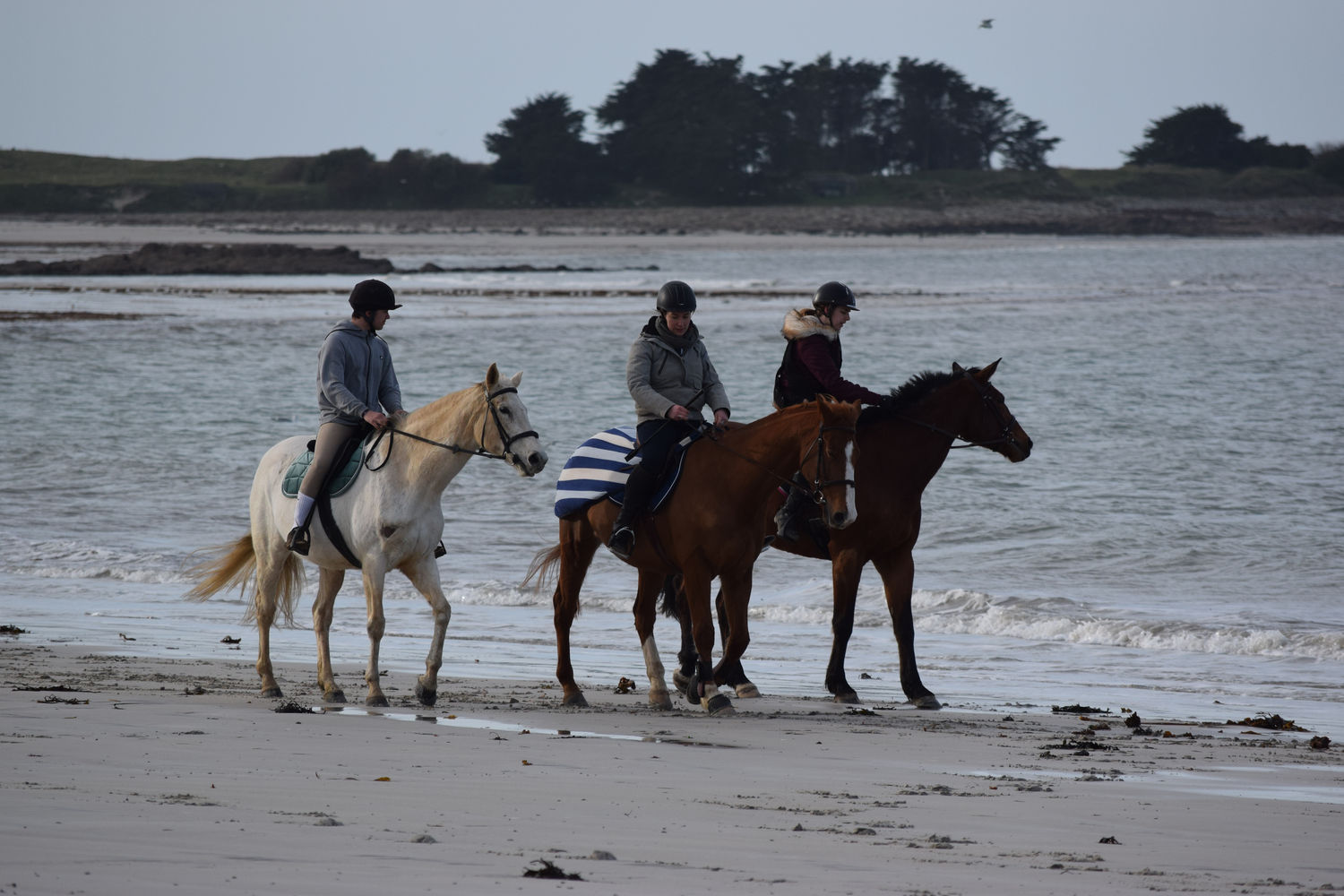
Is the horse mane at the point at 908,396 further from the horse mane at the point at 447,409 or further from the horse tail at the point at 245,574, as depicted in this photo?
the horse tail at the point at 245,574

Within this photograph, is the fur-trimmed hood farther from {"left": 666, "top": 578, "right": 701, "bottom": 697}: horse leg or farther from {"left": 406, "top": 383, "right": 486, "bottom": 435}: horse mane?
{"left": 406, "top": 383, "right": 486, "bottom": 435}: horse mane

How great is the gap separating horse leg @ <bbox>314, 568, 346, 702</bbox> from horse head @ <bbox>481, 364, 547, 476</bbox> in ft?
4.70

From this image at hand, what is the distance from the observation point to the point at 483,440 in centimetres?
833

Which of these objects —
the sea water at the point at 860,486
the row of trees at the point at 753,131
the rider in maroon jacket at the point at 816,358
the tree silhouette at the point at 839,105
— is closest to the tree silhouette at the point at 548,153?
the row of trees at the point at 753,131

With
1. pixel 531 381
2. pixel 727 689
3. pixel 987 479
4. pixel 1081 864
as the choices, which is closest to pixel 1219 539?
pixel 987 479

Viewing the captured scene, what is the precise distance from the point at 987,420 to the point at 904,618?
1584 millimetres

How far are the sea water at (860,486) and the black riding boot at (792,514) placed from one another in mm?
1021

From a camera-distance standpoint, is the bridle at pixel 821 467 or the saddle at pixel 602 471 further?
the saddle at pixel 602 471

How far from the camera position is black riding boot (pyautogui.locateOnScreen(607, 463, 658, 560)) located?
8.56 meters

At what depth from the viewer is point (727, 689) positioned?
966cm

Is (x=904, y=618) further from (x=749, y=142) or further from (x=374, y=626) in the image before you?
(x=749, y=142)

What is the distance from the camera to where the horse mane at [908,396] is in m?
9.78

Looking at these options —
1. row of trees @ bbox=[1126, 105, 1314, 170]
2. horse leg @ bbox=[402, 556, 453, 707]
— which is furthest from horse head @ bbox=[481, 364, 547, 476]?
row of trees @ bbox=[1126, 105, 1314, 170]

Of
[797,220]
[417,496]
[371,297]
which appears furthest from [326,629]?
[797,220]
